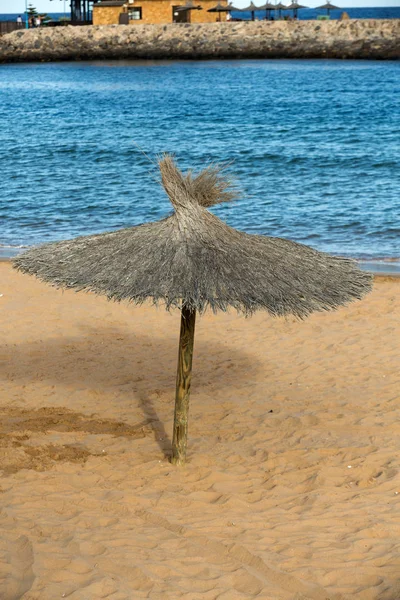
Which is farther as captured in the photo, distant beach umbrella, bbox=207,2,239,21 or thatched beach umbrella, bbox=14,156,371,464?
distant beach umbrella, bbox=207,2,239,21

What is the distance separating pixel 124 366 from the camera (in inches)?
364

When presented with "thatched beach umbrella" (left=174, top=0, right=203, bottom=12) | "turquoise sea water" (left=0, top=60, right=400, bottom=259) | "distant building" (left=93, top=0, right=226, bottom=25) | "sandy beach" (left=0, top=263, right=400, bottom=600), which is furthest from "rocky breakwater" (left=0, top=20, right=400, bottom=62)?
"sandy beach" (left=0, top=263, right=400, bottom=600)

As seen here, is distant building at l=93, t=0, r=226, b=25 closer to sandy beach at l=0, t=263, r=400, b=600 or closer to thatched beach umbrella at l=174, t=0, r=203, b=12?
thatched beach umbrella at l=174, t=0, r=203, b=12

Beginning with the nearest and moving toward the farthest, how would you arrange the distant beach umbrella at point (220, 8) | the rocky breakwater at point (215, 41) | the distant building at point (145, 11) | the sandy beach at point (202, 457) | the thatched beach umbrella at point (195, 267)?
the sandy beach at point (202, 457) < the thatched beach umbrella at point (195, 267) < the rocky breakwater at point (215, 41) < the distant beach umbrella at point (220, 8) < the distant building at point (145, 11)

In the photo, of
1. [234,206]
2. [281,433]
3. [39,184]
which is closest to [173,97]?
[39,184]

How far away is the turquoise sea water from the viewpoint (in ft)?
59.1

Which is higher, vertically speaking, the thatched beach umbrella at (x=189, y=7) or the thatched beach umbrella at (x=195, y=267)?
the thatched beach umbrella at (x=189, y=7)

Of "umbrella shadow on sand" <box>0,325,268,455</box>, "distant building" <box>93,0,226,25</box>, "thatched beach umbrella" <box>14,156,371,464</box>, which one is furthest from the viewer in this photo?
"distant building" <box>93,0,226,25</box>

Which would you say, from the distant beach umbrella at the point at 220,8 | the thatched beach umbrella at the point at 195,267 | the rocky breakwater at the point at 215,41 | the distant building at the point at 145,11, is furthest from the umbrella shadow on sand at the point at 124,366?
the distant building at the point at 145,11

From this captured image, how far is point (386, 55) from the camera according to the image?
230ft

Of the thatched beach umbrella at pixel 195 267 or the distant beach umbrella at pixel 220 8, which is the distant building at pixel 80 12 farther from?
the thatched beach umbrella at pixel 195 267

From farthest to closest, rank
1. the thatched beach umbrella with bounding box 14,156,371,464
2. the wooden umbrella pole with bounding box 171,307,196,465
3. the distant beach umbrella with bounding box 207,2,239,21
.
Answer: the distant beach umbrella with bounding box 207,2,239,21, the wooden umbrella pole with bounding box 171,307,196,465, the thatched beach umbrella with bounding box 14,156,371,464

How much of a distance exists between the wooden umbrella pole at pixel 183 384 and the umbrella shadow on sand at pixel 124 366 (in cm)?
93

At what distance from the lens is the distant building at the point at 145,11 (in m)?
Answer: 73.2
